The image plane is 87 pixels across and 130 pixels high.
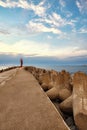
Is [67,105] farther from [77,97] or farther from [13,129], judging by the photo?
[13,129]

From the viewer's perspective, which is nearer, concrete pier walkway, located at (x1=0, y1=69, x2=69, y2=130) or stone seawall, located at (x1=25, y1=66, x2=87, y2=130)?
concrete pier walkway, located at (x1=0, y1=69, x2=69, y2=130)

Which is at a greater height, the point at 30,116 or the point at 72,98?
the point at 30,116

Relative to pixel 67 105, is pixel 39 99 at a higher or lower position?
higher

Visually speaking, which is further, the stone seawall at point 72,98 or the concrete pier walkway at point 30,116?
the stone seawall at point 72,98

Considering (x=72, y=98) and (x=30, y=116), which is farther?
(x=72, y=98)

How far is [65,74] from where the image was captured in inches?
→ 232

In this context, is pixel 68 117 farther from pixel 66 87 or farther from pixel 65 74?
pixel 65 74

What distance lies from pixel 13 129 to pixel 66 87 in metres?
3.55

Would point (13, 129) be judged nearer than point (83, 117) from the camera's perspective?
Yes

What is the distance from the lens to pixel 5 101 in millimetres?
3320

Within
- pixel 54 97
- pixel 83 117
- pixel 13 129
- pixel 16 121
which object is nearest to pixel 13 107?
pixel 16 121

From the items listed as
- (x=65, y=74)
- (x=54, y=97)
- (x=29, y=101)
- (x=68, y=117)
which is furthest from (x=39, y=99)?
(x=65, y=74)

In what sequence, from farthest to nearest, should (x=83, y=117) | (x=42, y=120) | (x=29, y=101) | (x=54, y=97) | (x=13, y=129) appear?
(x=54, y=97)
(x=29, y=101)
(x=83, y=117)
(x=42, y=120)
(x=13, y=129)

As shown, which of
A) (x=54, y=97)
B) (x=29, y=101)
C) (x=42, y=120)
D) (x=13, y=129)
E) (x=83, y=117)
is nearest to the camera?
(x=13, y=129)
